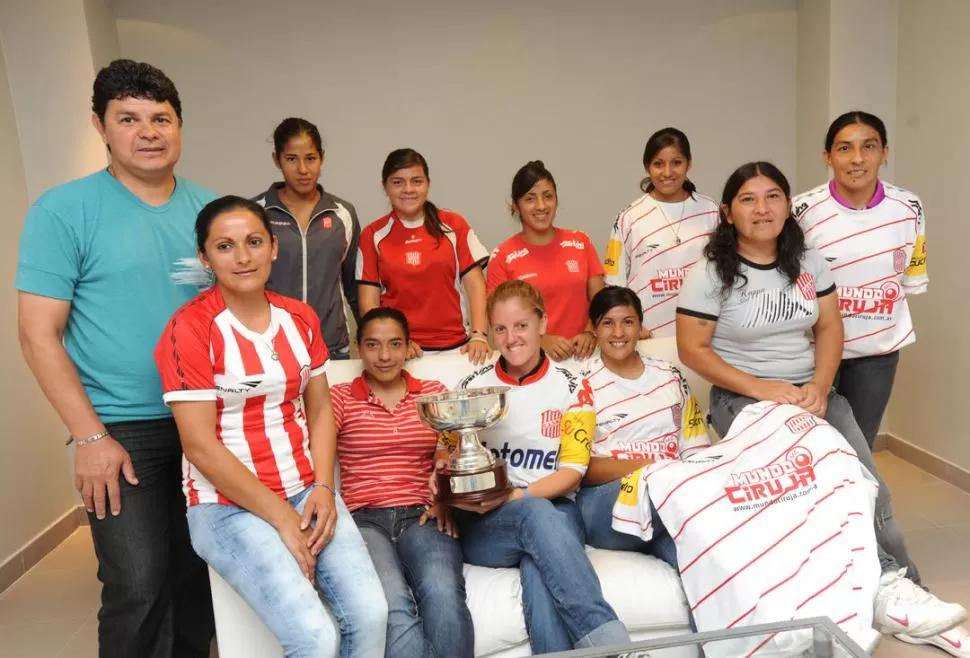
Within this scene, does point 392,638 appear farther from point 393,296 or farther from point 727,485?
point 393,296

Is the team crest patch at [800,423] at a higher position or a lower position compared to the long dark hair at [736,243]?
lower

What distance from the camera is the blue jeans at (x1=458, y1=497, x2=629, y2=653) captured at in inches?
77.2

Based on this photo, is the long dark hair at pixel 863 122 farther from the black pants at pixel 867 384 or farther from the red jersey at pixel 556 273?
the red jersey at pixel 556 273

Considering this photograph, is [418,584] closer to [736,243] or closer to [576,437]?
[576,437]

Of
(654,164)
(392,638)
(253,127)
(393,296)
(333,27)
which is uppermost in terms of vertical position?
(333,27)

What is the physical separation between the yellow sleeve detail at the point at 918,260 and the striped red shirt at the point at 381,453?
1672 millimetres

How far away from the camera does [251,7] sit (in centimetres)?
424

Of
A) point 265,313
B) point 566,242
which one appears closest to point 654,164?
point 566,242

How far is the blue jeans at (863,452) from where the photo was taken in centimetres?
248

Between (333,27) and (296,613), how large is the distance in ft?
10.9

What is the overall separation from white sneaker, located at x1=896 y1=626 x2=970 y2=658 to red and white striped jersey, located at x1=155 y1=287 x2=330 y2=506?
1.70 m

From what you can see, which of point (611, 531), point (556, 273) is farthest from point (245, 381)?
point (556, 273)

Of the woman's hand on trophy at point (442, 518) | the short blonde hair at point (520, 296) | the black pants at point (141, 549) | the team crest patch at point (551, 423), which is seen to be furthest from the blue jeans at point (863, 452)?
the black pants at point (141, 549)

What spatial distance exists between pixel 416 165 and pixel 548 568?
1.59m
